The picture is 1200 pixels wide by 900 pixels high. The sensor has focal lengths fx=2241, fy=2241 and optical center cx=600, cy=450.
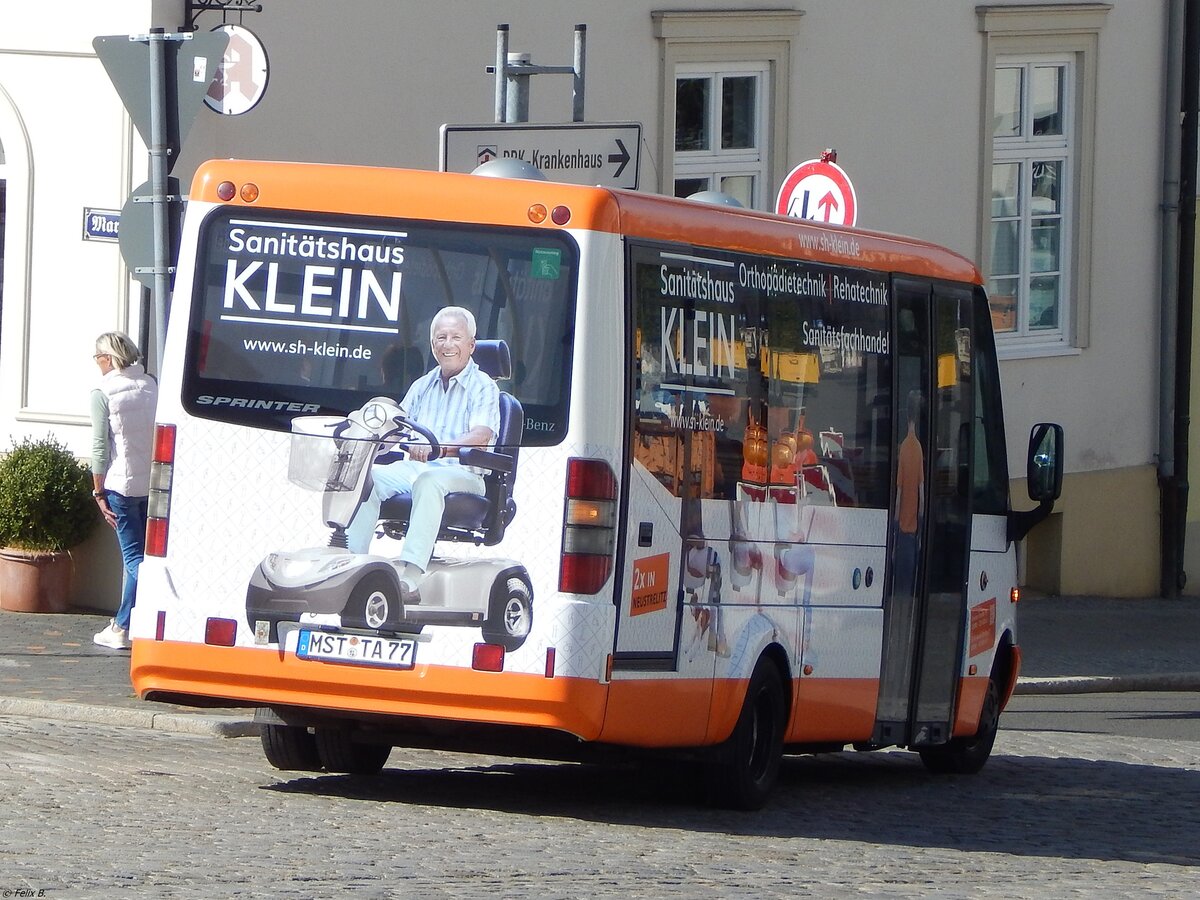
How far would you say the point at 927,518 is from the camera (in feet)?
35.5

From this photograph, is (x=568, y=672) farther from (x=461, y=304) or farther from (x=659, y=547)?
(x=461, y=304)

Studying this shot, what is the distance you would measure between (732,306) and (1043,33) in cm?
1231

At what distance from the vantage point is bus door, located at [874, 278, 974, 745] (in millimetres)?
10539

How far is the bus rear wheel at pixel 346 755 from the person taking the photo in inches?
383

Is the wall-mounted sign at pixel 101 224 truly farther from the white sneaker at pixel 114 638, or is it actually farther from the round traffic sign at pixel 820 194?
the round traffic sign at pixel 820 194

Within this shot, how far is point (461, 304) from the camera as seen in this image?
840 cm

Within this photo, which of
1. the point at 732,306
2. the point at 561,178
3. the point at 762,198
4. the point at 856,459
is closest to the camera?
the point at 732,306

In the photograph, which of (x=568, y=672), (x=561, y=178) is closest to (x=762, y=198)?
(x=561, y=178)

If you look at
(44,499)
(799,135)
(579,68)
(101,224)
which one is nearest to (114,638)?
(44,499)

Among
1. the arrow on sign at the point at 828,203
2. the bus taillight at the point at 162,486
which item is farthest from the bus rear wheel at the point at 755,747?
the arrow on sign at the point at 828,203

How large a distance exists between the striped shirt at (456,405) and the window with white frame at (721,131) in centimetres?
1036

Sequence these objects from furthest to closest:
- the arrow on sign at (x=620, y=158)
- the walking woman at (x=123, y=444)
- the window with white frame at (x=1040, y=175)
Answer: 1. the window with white frame at (x=1040, y=175)
2. the walking woman at (x=123, y=444)
3. the arrow on sign at (x=620, y=158)

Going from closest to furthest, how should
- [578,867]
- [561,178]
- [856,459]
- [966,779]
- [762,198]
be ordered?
[578,867]
[856,459]
[966,779]
[561,178]
[762,198]

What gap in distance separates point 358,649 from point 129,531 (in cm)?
572
